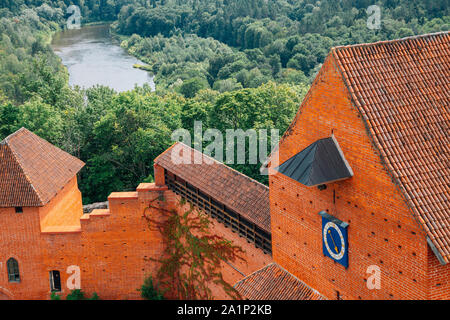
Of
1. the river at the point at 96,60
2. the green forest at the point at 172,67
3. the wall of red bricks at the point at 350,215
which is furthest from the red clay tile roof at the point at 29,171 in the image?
the river at the point at 96,60

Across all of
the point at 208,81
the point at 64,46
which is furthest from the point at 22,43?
the point at 208,81

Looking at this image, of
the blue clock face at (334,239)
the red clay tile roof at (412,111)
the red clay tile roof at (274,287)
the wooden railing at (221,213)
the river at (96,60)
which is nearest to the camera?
the red clay tile roof at (412,111)

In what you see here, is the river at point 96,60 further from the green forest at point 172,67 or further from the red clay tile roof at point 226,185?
the red clay tile roof at point 226,185

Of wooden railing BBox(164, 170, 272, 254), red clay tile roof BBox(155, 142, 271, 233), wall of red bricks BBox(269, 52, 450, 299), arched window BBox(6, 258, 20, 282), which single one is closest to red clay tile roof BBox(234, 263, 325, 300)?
wall of red bricks BBox(269, 52, 450, 299)

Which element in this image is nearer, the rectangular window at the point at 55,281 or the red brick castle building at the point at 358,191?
the red brick castle building at the point at 358,191

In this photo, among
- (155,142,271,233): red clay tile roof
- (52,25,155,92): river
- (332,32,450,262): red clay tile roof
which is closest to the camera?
(332,32,450,262): red clay tile roof

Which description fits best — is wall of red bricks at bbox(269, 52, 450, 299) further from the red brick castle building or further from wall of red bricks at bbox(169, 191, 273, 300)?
wall of red bricks at bbox(169, 191, 273, 300)

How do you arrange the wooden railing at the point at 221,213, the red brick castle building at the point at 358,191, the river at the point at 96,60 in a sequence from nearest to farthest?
1. the red brick castle building at the point at 358,191
2. the wooden railing at the point at 221,213
3. the river at the point at 96,60
